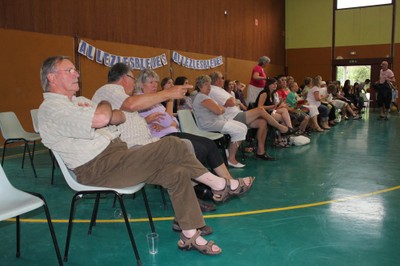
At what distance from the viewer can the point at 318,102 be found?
840 centimetres

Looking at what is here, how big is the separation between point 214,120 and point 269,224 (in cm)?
206

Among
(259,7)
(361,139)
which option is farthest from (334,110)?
(259,7)

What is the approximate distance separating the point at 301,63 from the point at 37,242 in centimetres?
1571

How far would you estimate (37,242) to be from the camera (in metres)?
2.54

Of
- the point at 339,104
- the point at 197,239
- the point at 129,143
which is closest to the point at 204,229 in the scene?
the point at 197,239

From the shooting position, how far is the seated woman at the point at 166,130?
3.29m

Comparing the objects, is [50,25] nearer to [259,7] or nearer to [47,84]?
[47,84]

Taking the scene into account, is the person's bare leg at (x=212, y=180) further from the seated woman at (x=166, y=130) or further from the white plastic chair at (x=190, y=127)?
the white plastic chair at (x=190, y=127)

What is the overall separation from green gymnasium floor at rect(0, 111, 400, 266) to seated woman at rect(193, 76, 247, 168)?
0.38 m

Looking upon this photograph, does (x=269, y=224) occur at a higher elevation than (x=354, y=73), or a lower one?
lower

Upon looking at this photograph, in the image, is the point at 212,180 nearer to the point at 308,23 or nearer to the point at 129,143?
the point at 129,143

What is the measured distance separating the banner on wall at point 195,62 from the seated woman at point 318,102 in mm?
3736

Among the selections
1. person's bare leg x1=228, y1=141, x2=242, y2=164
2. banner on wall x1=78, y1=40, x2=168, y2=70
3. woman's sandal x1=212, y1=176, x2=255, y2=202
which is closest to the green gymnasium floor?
woman's sandal x1=212, y1=176, x2=255, y2=202

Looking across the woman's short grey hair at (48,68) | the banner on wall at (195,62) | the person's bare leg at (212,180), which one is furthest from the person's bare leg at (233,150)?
the banner on wall at (195,62)
